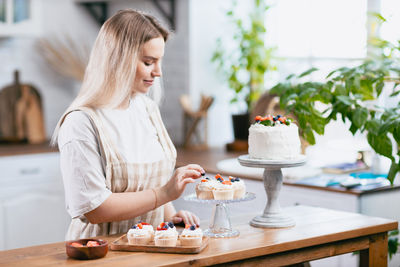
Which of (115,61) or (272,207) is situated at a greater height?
(115,61)

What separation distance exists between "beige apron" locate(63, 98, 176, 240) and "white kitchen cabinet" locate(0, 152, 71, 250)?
6.01ft

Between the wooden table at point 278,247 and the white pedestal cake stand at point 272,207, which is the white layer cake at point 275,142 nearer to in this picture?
the white pedestal cake stand at point 272,207

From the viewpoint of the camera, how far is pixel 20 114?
4.40 metres

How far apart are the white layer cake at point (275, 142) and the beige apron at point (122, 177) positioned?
1.18 feet

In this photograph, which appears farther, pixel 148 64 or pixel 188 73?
pixel 188 73

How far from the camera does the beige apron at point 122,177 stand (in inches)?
76.9

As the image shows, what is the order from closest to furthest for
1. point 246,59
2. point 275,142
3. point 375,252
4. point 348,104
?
point 275,142, point 375,252, point 348,104, point 246,59

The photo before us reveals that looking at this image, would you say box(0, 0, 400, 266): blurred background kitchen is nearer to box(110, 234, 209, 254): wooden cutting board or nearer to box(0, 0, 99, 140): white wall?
box(0, 0, 99, 140): white wall

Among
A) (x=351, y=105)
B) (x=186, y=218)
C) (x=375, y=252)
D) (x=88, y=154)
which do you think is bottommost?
(x=375, y=252)

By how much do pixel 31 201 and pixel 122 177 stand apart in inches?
84.1

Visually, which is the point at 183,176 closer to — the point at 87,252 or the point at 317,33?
the point at 87,252

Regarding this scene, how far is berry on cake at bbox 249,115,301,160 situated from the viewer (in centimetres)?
193

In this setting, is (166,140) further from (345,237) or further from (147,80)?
(345,237)

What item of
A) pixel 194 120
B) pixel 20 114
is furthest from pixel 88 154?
pixel 20 114
